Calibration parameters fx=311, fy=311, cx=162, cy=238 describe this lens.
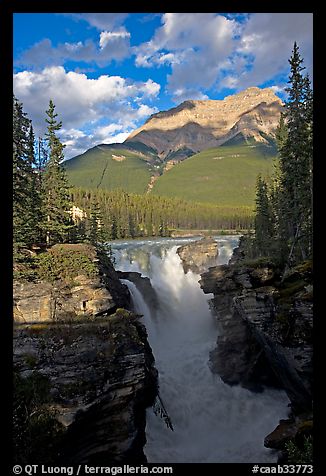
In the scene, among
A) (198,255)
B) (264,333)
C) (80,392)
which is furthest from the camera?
(198,255)

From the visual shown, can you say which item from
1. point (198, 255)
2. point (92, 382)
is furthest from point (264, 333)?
point (198, 255)

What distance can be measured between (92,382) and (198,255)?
3680 centimetres

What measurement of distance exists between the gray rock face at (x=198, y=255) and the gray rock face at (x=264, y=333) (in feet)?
60.3

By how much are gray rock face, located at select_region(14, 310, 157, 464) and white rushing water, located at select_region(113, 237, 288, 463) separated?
3690 millimetres

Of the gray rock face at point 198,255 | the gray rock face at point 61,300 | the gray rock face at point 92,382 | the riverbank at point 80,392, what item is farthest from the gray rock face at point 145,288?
the gray rock face at point 92,382

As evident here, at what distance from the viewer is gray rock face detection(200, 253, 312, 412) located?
43.1 feet

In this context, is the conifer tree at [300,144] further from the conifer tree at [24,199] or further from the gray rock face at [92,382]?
the conifer tree at [24,199]

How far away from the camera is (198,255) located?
4788cm

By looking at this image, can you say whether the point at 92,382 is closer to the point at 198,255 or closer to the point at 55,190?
the point at 55,190

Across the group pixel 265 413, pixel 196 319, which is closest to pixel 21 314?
pixel 265 413

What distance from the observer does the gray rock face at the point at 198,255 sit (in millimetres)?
45688

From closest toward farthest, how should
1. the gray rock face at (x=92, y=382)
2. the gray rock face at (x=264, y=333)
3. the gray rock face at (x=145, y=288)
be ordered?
the gray rock face at (x=92, y=382) < the gray rock face at (x=264, y=333) < the gray rock face at (x=145, y=288)

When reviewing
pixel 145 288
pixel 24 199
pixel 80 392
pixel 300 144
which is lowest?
pixel 145 288
